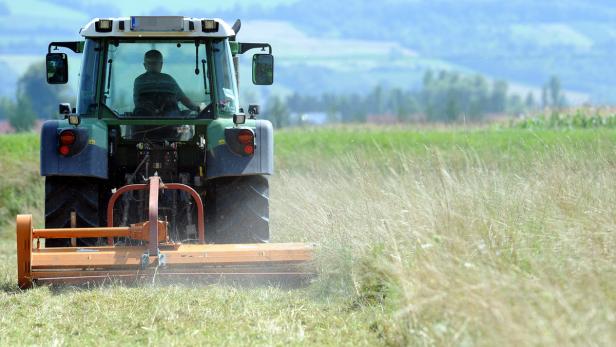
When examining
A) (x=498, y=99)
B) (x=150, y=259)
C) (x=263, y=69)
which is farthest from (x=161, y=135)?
(x=498, y=99)

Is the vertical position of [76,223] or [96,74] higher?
[96,74]

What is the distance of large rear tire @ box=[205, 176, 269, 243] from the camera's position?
9531 mm

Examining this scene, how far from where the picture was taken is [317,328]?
22.9 ft

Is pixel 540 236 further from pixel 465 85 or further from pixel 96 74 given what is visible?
pixel 465 85

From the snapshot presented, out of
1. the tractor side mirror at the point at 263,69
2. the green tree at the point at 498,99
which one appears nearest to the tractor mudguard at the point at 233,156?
the tractor side mirror at the point at 263,69

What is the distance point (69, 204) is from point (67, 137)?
0.53m

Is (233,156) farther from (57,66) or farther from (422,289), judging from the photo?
(422,289)

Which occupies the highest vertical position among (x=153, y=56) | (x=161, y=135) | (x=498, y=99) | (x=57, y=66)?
(x=153, y=56)

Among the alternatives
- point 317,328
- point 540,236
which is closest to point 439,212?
point 540,236

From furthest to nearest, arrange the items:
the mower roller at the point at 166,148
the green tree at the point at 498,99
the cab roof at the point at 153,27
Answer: the green tree at the point at 498,99 < the cab roof at the point at 153,27 < the mower roller at the point at 166,148

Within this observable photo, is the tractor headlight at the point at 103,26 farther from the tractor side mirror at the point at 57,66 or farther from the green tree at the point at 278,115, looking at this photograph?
the green tree at the point at 278,115

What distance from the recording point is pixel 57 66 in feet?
32.9

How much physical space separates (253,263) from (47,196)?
1.89 m

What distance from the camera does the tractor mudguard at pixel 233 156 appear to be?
9.35 meters
